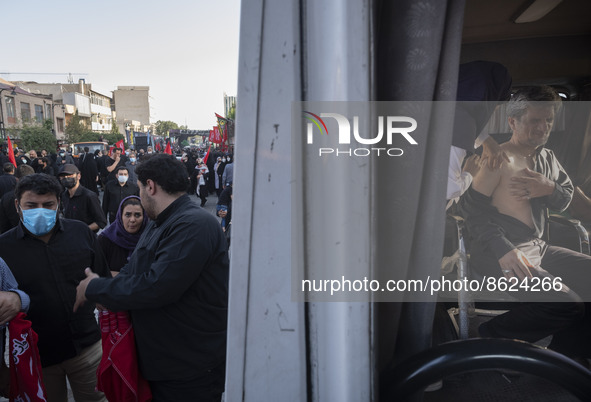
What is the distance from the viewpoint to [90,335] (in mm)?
2986

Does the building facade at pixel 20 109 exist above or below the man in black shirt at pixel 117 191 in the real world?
above

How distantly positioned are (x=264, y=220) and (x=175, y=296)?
1446mm

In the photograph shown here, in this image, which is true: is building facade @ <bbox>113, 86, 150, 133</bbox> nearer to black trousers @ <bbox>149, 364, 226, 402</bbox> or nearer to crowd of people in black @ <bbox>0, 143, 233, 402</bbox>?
crowd of people in black @ <bbox>0, 143, 233, 402</bbox>

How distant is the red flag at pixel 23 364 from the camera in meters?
2.39

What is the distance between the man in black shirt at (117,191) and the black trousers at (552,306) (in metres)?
6.85

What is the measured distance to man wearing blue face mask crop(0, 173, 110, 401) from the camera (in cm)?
275

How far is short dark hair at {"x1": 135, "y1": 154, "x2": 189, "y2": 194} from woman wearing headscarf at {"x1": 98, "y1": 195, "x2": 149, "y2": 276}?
173 centimetres

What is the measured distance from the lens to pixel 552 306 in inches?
66.3

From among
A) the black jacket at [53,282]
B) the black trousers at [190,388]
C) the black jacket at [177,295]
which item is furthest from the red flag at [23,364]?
the black trousers at [190,388]

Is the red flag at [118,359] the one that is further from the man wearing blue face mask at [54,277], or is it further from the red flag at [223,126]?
the red flag at [223,126]

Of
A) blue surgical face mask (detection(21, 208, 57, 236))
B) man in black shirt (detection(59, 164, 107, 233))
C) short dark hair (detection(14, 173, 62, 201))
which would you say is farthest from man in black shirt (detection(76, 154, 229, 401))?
man in black shirt (detection(59, 164, 107, 233))

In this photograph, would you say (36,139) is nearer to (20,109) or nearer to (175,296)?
(20,109)

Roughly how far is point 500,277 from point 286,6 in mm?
1575

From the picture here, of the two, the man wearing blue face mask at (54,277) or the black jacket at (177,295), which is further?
the man wearing blue face mask at (54,277)
